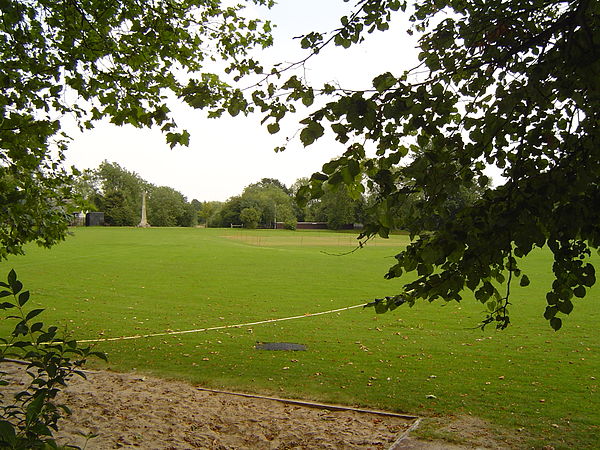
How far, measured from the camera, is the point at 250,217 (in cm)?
9794

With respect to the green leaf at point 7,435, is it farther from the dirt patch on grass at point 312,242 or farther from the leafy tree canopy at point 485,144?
the dirt patch on grass at point 312,242

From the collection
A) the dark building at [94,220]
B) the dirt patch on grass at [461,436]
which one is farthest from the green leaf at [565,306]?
the dark building at [94,220]

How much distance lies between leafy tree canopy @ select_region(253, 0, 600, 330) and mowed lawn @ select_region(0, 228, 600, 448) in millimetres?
3744

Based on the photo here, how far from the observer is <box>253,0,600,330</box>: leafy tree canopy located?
9.13 feet

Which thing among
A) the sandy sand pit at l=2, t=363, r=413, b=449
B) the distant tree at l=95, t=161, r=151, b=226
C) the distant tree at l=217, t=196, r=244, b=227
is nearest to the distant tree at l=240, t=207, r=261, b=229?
the distant tree at l=217, t=196, r=244, b=227

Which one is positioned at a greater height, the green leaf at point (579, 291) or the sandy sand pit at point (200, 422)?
the green leaf at point (579, 291)

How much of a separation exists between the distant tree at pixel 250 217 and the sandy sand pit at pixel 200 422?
3553 inches

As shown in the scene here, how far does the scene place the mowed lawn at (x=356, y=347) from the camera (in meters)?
7.25

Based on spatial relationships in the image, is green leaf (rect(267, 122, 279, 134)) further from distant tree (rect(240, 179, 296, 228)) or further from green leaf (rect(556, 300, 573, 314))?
distant tree (rect(240, 179, 296, 228))

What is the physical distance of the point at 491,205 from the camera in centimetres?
338

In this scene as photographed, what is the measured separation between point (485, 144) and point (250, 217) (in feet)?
313

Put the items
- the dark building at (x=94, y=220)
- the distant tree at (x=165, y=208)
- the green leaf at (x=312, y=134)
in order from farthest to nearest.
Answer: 1. the distant tree at (x=165, y=208)
2. the dark building at (x=94, y=220)
3. the green leaf at (x=312, y=134)

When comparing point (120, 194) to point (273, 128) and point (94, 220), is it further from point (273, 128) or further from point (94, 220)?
point (273, 128)

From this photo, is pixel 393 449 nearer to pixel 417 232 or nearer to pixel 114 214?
pixel 417 232
